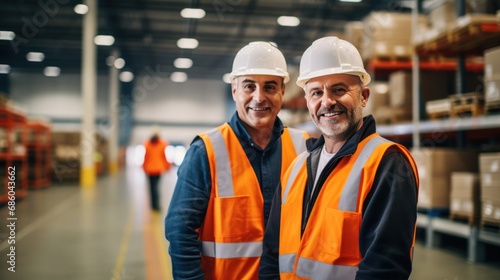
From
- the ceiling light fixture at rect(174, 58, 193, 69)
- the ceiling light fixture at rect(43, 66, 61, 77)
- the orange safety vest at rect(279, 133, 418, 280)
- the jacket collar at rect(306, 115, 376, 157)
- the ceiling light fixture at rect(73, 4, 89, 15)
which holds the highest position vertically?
the ceiling light fixture at rect(174, 58, 193, 69)

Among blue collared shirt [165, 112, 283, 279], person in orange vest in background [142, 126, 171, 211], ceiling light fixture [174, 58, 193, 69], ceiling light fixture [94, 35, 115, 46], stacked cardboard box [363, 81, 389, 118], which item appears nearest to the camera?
blue collared shirt [165, 112, 283, 279]

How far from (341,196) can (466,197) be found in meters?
4.12

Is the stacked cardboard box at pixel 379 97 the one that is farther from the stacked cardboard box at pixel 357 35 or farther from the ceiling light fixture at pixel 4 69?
the ceiling light fixture at pixel 4 69

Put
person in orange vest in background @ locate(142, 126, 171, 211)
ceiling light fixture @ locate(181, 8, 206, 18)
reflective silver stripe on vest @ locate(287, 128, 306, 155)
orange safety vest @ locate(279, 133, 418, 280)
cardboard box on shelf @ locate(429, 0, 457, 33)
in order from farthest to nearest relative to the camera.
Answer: ceiling light fixture @ locate(181, 8, 206, 18)
person in orange vest in background @ locate(142, 126, 171, 211)
cardboard box on shelf @ locate(429, 0, 457, 33)
reflective silver stripe on vest @ locate(287, 128, 306, 155)
orange safety vest @ locate(279, 133, 418, 280)

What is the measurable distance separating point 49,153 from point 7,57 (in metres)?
12.9

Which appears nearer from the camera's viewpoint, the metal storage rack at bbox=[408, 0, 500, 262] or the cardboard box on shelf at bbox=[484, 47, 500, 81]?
the cardboard box on shelf at bbox=[484, 47, 500, 81]

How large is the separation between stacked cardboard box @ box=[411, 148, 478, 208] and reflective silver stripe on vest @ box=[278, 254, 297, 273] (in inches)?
169

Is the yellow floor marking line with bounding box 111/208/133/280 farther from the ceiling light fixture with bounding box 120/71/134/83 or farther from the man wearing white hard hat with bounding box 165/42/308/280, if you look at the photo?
the ceiling light fixture with bounding box 120/71/134/83

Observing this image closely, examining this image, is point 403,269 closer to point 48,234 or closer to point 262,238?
point 262,238

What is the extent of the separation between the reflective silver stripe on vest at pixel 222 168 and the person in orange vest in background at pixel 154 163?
7264 millimetres

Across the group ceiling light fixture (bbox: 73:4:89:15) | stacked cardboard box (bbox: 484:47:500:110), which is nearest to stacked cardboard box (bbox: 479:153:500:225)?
stacked cardboard box (bbox: 484:47:500:110)

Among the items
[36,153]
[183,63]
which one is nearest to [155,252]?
[36,153]

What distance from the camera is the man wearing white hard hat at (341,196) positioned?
144cm

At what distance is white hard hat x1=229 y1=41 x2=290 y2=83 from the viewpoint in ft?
7.39
